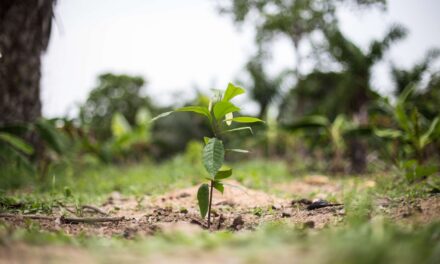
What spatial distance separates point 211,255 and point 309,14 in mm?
9686

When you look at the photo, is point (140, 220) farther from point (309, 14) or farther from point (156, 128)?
point (156, 128)

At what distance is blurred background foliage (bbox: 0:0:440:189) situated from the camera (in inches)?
176

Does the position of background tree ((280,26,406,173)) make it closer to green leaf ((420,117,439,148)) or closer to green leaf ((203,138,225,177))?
green leaf ((420,117,439,148))

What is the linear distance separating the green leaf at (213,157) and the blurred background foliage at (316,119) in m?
1.98

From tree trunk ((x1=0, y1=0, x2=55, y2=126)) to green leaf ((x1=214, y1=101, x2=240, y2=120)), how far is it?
3263 millimetres

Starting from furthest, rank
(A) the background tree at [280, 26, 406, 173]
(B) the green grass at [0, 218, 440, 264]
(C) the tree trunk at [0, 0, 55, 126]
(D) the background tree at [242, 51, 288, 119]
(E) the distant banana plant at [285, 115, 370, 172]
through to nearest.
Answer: (D) the background tree at [242, 51, 288, 119]
(A) the background tree at [280, 26, 406, 173]
(E) the distant banana plant at [285, 115, 370, 172]
(C) the tree trunk at [0, 0, 55, 126]
(B) the green grass at [0, 218, 440, 264]

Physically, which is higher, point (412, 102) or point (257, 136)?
point (412, 102)

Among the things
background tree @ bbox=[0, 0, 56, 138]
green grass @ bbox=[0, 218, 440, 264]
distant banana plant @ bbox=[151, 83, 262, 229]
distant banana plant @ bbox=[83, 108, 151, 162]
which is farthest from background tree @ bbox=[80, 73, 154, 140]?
green grass @ bbox=[0, 218, 440, 264]

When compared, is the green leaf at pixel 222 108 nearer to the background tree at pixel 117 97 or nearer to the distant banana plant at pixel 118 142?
the distant banana plant at pixel 118 142

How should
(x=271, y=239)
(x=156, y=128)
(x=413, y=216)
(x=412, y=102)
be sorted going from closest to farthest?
(x=271, y=239)
(x=413, y=216)
(x=412, y=102)
(x=156, y=128)

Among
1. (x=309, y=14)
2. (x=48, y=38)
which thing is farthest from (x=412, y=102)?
(x=48, y=38)

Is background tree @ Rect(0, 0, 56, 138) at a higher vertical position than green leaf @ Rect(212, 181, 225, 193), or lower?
higher

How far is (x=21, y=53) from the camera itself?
4582 millimetres

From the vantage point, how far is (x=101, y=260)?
3.66 ft
